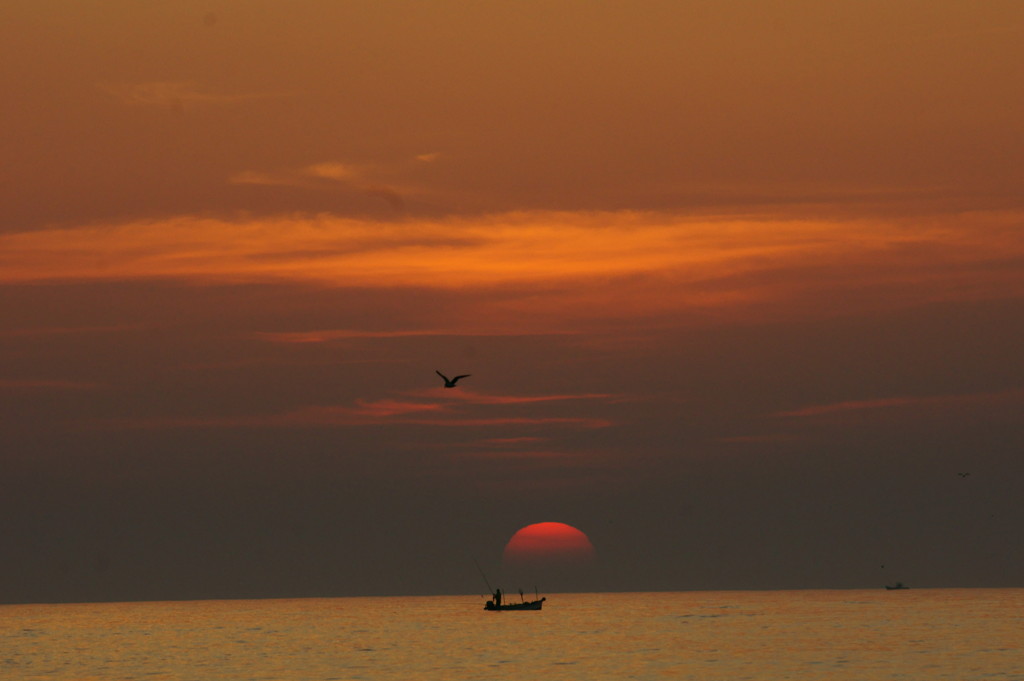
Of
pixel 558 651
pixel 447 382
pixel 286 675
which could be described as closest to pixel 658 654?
pixel 558 651

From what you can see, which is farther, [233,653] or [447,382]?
[233,653]

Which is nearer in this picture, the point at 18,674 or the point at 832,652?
the point at 18,674

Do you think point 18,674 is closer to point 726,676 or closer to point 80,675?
point 80,675

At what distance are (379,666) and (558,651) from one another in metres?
34.4

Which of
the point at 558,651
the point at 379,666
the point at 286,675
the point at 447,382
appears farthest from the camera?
the point at 558,651

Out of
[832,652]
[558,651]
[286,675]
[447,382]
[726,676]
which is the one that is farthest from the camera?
[558,651]

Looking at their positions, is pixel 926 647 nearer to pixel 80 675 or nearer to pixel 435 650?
pixel 435 650

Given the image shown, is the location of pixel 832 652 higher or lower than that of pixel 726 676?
higher

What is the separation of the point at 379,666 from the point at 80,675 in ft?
104

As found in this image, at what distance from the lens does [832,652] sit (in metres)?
177

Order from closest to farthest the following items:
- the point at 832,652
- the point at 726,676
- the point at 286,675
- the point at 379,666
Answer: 1. the point at 726,676
2. the point at 286,675
3. the point at 379,666
4. the point at 832,652

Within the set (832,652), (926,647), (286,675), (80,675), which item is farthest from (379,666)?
(926,647)

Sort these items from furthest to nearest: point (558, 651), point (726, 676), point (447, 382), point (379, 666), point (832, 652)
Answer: point (558, 651) < point (832, 652) < point (379, 666) < point (726, 676) < point (447, 382)

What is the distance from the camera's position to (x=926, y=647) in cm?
18688
